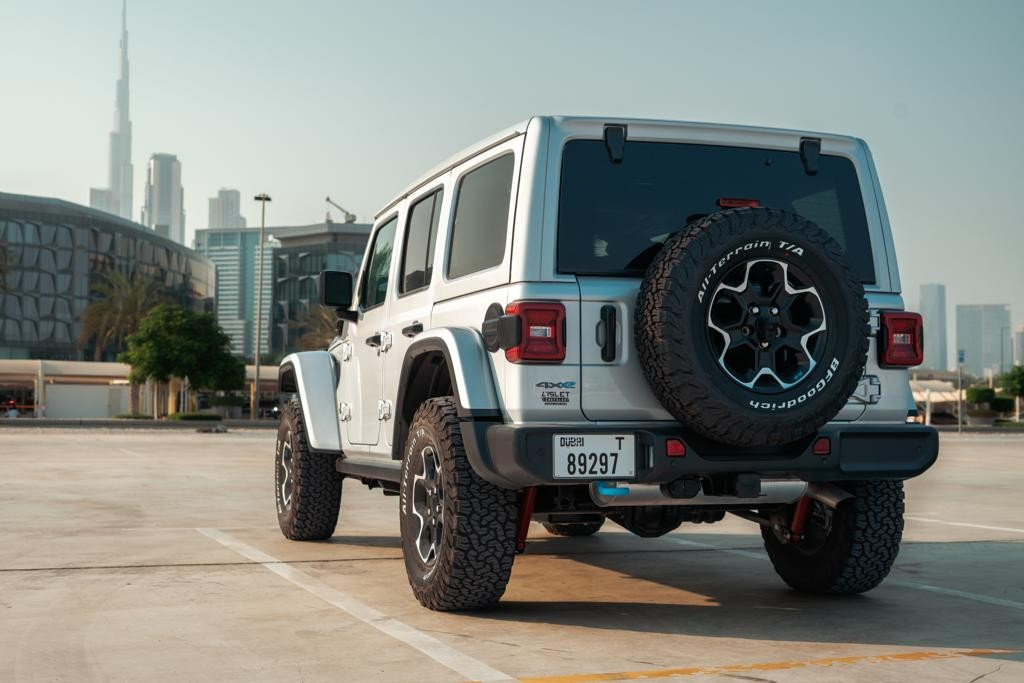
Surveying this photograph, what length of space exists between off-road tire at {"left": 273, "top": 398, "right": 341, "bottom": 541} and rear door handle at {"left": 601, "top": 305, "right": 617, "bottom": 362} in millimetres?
3769

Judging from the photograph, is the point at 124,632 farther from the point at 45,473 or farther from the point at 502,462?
the point at 45,473

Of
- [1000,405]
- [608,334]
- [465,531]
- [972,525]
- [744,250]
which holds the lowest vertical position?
[1000,405]

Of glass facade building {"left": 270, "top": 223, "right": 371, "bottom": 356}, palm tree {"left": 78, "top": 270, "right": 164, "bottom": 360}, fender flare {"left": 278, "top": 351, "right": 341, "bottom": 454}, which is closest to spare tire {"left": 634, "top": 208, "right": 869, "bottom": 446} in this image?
fender flare {"left": 278, "top": 351, "right": 341, "bottom": 454}

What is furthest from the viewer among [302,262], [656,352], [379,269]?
[302,262]

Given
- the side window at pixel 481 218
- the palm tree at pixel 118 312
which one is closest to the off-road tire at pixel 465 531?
Answer: the side window at pixel 481 218

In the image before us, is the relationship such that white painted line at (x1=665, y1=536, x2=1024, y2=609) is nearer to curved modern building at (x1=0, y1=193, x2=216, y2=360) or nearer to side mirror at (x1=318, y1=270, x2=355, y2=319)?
side mirror at (x1=318, y1=270, x2=355, y2=319)

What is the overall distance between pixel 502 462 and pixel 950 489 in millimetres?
11508

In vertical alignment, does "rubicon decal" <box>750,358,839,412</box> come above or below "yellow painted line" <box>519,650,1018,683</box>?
above

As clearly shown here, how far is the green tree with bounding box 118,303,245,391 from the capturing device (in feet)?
185

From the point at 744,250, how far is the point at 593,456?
1.07 meters

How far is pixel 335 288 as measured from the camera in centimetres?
779

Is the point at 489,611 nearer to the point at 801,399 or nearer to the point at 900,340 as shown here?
the point at 801,399

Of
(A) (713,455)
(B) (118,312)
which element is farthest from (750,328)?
(B) (118,312)

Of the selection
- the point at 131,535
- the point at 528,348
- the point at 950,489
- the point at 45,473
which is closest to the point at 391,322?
the point at 528,348
